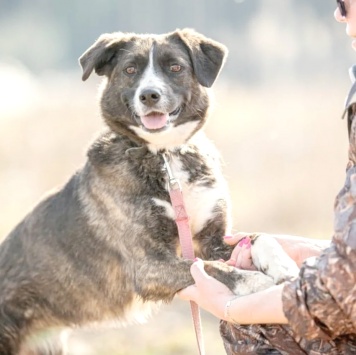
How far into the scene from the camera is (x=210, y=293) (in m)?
4.01

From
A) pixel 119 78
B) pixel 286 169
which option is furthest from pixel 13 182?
pixel 119 78

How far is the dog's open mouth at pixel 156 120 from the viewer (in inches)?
201

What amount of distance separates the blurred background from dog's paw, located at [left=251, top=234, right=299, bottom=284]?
107 centimetres

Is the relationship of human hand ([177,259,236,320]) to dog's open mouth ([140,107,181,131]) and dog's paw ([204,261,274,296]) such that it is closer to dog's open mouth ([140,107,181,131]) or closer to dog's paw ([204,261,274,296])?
A: dog's paw ([204,261,274,296])

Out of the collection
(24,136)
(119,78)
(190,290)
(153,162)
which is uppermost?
(119,78)

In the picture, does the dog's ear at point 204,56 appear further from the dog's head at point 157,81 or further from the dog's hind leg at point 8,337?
the dog's hind leg at point 8,337

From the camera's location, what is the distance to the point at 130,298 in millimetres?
5203

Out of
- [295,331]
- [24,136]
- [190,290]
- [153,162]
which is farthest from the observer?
[24,136]

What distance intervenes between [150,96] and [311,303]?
1.88 metres

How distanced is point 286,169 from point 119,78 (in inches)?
228

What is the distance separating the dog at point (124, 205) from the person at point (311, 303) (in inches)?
37.6

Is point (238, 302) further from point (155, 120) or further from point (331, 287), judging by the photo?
point (155, 120)

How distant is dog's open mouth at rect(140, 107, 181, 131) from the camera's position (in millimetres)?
5105

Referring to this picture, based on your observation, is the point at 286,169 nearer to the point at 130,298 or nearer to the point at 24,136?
the point at 24,136
